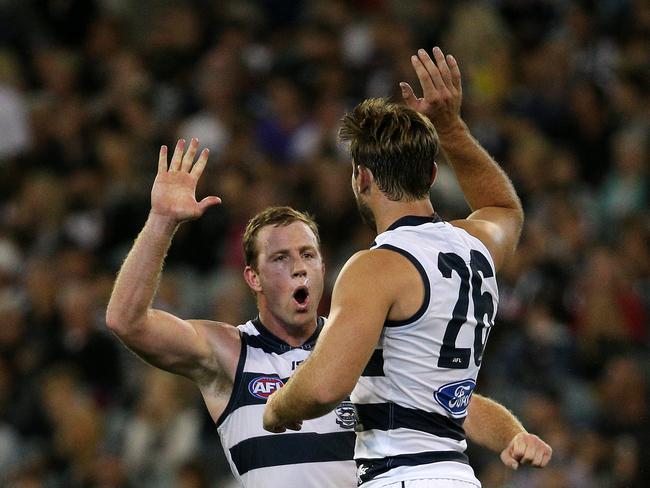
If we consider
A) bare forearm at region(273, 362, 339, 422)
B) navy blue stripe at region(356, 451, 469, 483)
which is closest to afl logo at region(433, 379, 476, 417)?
navy blue stripe at region(356, 451, 469, 483)

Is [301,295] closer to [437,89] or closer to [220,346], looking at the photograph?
[220,346]

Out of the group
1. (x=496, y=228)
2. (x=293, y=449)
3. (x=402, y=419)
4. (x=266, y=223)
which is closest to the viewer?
(x=402, y=419)

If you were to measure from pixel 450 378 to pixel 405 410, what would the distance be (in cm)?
19

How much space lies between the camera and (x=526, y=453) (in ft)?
14.2

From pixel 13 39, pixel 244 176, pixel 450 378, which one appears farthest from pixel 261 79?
pixel 450 378

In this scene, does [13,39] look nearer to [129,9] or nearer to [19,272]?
[129,9]

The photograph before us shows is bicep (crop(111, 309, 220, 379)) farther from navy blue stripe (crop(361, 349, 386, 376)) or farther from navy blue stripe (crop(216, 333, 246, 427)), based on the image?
navy blue stripe (crop(361, 349, 386, 376))

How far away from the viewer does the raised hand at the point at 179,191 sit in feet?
15.4

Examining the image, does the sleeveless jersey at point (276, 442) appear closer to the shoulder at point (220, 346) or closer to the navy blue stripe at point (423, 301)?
the shoulder at point (220, 346)

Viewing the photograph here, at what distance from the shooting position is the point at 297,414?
4105 mm

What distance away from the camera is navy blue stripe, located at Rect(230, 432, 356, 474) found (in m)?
4.95

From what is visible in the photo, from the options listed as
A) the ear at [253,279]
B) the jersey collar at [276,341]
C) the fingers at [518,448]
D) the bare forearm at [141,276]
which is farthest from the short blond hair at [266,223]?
the fingers at [518,448]

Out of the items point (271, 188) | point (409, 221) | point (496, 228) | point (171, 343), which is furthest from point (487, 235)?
point (271, 188)

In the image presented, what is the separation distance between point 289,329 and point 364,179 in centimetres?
113
